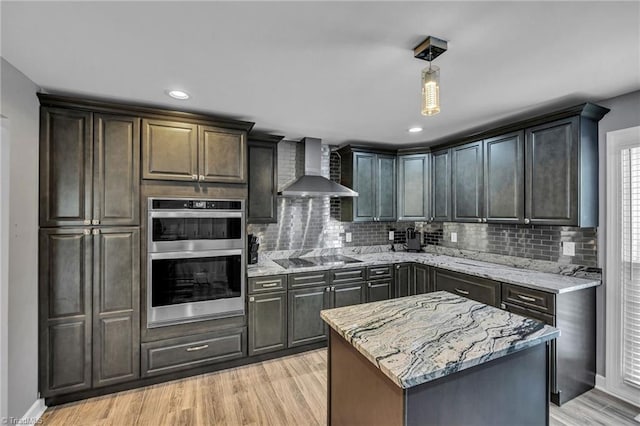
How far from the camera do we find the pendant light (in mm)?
1491

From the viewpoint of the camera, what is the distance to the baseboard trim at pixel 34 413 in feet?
6.86

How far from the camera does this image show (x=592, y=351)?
2.59 meters

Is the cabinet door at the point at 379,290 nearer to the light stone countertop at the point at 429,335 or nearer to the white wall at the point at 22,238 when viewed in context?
the light stone countertop at the point at 429,335

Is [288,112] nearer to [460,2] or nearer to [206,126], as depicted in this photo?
[206,126]

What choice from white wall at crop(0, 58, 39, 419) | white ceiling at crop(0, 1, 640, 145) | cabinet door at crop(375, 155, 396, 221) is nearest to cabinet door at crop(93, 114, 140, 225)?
white ceiling at crop(0, 1, 640, 145)

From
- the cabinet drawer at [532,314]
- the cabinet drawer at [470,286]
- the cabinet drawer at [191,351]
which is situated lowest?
the cabinet drawer at [191,351]

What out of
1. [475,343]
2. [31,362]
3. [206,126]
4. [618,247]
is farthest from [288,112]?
[618,247]

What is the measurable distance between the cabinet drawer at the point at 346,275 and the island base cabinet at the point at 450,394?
66.5 inches

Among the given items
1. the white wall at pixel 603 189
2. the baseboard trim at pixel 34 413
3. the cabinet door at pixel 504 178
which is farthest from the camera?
the cabinet door at pixel 504 178

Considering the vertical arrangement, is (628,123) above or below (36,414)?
above

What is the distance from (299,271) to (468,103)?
2.32 m

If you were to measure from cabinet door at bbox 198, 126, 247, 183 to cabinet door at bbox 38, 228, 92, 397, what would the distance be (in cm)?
112

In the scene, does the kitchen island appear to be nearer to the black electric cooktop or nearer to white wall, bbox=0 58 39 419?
the black electric cooktop

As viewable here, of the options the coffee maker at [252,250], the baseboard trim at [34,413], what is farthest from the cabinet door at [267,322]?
the baseboard trim at [34,413]
